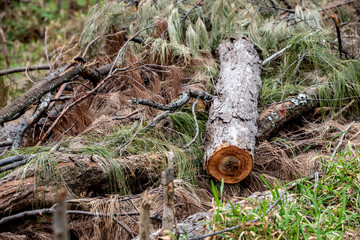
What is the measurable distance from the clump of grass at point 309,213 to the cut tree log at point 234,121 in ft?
1.20

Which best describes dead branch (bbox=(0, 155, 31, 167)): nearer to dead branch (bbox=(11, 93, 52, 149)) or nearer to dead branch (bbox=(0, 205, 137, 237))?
dead branch (bbox=(0, 205, 137, 237))

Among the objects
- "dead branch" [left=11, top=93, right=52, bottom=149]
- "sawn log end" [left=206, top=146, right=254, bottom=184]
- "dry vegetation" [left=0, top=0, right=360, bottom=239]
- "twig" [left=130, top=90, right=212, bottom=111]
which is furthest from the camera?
"dead branch" [left=11, top=93, right=52, bottom=149]

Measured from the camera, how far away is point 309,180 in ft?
6.41

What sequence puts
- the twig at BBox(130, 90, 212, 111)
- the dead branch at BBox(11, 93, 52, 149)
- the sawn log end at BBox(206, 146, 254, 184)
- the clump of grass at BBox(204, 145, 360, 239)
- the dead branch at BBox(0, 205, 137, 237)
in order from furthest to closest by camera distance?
the dead branch at BBox(11, 93, 52, 149) < the twig at BBox(130, 90, 212, 111) < the sawn log end at BBox(206, 146, 254, 184) < the dead branch at BBox(0, 205, 137, 237) < the clump of grass at BBox(204, 145, 360, 239)

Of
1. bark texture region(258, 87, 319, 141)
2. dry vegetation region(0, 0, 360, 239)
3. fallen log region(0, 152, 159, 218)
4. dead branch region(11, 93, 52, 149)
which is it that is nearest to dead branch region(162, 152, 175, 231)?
dry vegetation region(0, 0, 360, 239)

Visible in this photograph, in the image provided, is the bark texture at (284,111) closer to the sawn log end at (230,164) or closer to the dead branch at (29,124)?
the sawn log end at (230,164)

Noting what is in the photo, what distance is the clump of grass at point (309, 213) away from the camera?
1442mm

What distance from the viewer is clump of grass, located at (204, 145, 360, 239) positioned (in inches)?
56.8

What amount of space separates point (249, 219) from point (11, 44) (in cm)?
568

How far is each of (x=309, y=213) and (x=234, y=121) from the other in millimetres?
781

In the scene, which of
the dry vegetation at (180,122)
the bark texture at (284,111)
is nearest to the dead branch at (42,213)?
the dry vegetation at (180,122)

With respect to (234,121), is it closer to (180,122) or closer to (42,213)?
(180,122)

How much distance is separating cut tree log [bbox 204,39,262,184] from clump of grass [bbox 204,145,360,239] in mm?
365

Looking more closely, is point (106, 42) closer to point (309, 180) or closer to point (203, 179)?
point (203, 179)
